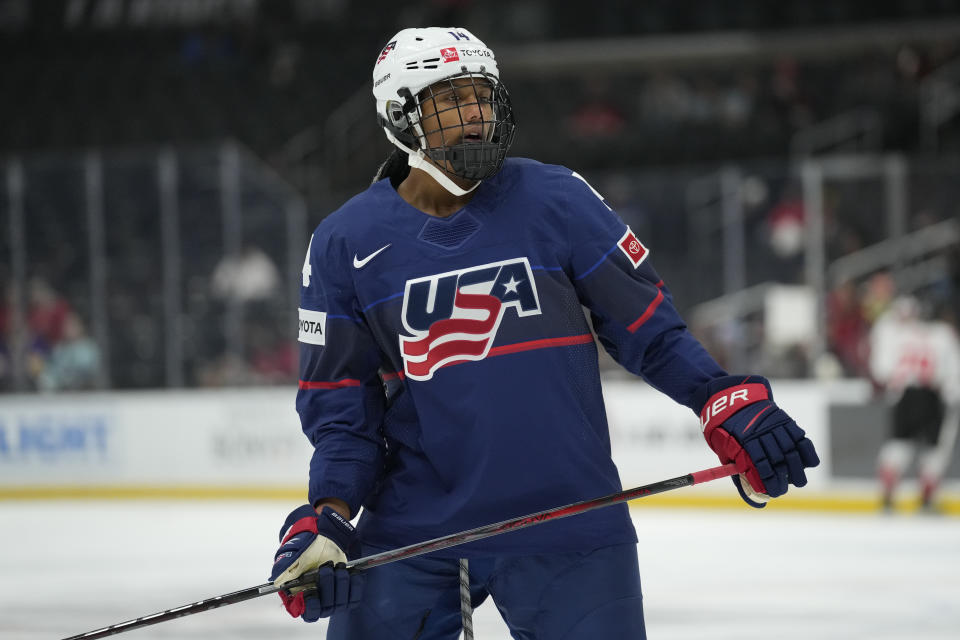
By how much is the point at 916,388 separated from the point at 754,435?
18.9 feet

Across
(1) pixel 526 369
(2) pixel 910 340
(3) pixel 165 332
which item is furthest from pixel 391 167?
(3) pixel 165 332

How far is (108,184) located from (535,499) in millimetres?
6974

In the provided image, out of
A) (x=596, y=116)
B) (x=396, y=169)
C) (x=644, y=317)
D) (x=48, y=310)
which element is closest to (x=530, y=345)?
(x=644, y=317)

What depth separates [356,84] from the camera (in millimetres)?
12430

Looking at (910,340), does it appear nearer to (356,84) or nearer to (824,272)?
(824,272)

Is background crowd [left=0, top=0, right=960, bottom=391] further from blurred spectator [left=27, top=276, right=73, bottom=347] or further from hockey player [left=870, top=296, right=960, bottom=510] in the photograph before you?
hockey player [left=870, top=296, right=960, bottom=510]

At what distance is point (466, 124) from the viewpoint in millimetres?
1806

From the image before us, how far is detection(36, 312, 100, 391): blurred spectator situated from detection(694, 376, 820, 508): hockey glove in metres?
7.02

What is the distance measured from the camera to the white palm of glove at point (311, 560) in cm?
177

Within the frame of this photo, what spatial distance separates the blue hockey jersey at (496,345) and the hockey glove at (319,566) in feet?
0.15

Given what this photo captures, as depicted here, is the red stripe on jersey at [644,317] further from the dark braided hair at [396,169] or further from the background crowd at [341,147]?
the background crowd at [341,147]

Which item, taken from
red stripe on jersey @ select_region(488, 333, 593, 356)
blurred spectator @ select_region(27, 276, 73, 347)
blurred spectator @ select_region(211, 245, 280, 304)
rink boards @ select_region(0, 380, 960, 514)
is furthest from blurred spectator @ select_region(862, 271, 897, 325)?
red stripe on jersey @ select_region(488, 333, 593, 356)

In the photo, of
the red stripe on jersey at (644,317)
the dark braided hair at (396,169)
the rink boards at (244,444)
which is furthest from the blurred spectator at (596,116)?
the red stripe on jersey at (644,317)

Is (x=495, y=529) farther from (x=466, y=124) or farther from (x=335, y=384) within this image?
(x=466, y=124)
